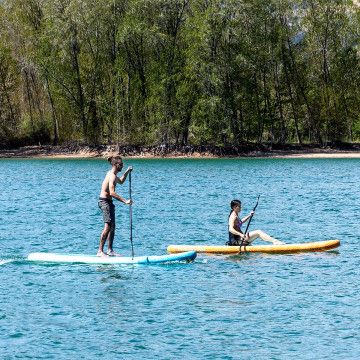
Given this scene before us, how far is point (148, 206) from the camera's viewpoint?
Result: 140 feet

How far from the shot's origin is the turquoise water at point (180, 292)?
1557 cm

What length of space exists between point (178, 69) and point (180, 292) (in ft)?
253

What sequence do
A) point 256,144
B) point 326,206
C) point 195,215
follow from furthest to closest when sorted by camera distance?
point 256,144
point 326,206
point 195,215

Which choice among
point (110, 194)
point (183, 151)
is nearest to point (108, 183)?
point (110, 194)

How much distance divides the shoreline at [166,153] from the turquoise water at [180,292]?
52388 millimetres

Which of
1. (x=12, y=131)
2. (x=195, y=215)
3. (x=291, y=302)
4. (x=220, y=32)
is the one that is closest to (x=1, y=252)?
(x=291, y=302)

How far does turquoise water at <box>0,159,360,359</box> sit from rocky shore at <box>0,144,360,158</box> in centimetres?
5248

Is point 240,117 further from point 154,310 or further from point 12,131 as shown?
point 154,310

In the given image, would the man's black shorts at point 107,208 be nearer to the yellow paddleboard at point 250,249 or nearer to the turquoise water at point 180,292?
the turquoise water at point 180,292

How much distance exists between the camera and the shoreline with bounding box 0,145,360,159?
94.1 meters

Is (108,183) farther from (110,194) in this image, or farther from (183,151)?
(183,151)

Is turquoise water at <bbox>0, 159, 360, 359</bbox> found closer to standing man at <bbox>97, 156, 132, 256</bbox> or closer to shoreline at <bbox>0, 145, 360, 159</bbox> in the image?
standing man at <bbox>97, 156, 132, 256</bbox>

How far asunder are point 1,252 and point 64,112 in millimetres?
77814

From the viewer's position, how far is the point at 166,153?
310 ft
